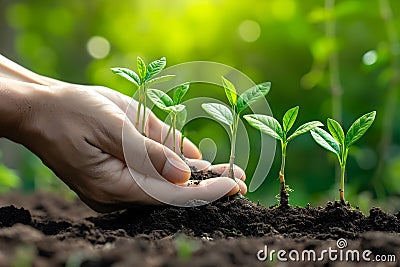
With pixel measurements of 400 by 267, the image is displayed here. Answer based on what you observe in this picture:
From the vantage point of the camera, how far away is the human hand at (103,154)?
1738mm

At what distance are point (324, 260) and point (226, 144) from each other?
254cm

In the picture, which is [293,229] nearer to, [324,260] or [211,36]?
[324,260]

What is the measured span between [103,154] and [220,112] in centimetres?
38

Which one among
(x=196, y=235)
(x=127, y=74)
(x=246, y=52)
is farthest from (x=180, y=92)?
(x=246, y=52)

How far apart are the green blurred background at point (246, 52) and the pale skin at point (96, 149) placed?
4.62 feet

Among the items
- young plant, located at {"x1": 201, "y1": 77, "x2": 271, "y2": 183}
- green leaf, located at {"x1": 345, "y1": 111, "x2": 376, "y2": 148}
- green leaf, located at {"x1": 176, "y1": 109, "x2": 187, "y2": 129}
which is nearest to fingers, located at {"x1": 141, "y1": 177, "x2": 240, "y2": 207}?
young plant, located at {"x1": 201, "y1": 77, "x2": 271, "y2": 183}

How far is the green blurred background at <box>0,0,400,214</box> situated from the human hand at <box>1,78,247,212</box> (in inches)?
55.5

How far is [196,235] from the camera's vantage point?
5.13 ft

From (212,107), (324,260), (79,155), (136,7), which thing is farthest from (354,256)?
(136,7)

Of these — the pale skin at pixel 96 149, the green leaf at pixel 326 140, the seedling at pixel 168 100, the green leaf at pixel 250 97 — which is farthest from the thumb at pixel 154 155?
the green leaf at pixel 326 140

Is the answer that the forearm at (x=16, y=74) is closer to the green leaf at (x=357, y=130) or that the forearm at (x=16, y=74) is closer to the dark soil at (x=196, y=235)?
the dark soil at (x=196, y=235)

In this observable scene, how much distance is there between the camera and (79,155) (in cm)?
182

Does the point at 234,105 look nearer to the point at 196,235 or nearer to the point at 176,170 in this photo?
the point at 176,170

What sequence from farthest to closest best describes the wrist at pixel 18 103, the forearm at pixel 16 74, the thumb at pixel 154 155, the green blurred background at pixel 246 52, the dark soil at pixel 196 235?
the green blurred background at pixel 246 52, the forearm at pixel 16 74, the wrist at pixel 18 103, the thumb at pixel 154 155, the dark soil at pixel 196 235
